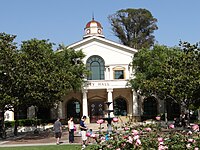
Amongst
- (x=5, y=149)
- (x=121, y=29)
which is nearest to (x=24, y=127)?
(x=5, y=149)

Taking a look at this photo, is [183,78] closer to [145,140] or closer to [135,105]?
[135,105]

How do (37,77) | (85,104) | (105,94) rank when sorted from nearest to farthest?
1. (37,77)
2. (85,104)
3. (105,94)

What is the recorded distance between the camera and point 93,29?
50438mm

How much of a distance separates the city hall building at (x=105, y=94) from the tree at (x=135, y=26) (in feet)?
46.3

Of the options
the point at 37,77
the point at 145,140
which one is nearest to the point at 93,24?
the point at 37,77

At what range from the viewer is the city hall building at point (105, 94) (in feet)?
138

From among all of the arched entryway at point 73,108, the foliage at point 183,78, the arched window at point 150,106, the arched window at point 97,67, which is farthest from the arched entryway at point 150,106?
the foliage at point 183,78

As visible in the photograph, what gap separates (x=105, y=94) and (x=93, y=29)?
11.8 m

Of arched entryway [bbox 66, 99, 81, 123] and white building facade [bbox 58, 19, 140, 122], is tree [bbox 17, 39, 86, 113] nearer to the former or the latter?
white building facade [bbox 58, 19, 140, 122]

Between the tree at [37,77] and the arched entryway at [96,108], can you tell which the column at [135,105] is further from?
the tree at [37,77]

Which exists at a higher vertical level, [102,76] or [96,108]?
[102,76]

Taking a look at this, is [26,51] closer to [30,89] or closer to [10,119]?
[30,89]

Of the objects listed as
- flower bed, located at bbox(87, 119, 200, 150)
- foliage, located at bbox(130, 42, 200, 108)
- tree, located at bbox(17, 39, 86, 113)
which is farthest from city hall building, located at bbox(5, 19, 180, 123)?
flower bed, located at bbox(87, 119, 200, 150)

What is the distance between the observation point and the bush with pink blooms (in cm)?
827
